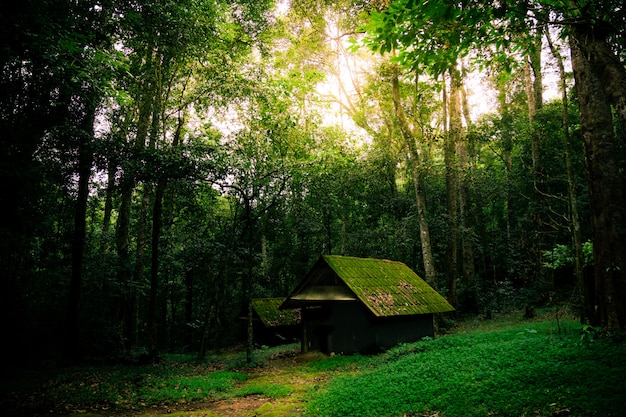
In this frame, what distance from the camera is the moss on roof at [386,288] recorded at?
14739 mm

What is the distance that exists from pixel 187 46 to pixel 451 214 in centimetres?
1762

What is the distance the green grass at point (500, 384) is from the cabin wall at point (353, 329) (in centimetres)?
460

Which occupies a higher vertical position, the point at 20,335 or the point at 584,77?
the point at 584,77

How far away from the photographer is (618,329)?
7.05 metres

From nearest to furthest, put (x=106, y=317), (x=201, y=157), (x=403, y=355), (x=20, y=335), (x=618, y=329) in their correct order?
(x=618, y=329) → (x=403, y=355) → (x=20, y=335) → (x=201, y=157) → (x=106, y=317)

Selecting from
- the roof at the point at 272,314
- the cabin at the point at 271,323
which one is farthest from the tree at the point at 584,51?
the cabin at the point at 271,323

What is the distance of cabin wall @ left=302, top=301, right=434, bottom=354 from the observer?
1465 cm

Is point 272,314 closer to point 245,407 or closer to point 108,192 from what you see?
point 108,192

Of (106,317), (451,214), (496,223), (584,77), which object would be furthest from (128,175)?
(496,223)

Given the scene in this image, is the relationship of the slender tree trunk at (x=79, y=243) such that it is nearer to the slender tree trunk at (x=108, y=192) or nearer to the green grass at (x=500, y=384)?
the slender tree trunk at (x=108, y=192)

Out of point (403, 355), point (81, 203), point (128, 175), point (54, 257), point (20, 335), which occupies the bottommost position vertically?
point (403, 355)

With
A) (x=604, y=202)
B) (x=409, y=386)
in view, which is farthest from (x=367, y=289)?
(x=604, y=202)

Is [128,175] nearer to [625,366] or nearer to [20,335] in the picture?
[20,335]

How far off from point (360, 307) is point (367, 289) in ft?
2.65
